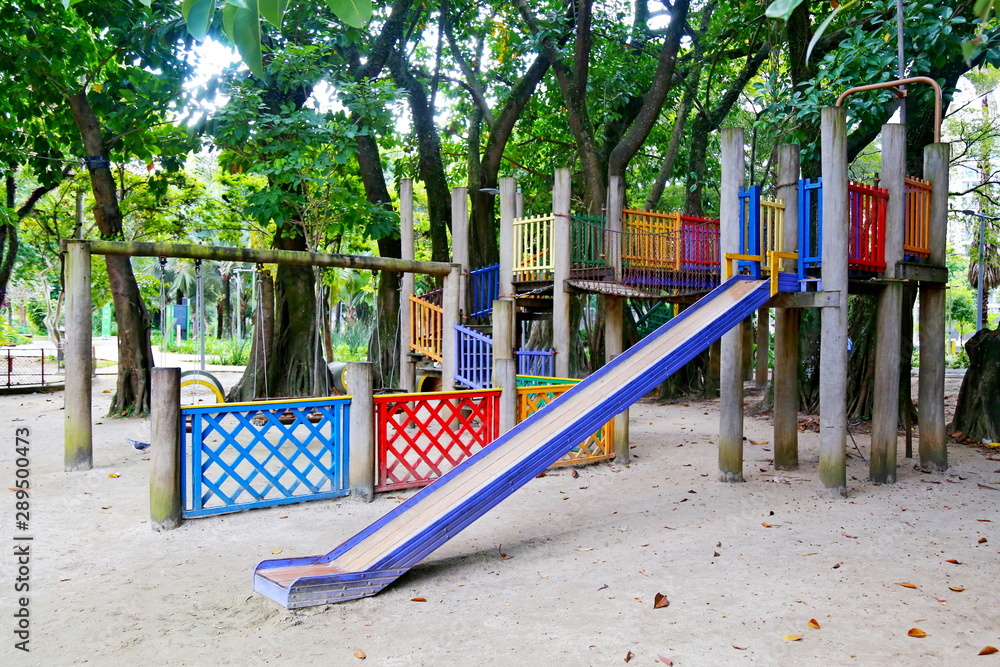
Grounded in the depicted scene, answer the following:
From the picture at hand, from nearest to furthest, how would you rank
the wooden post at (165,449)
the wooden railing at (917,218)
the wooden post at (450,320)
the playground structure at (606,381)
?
the playground structure at (606,381), the wooden post at (165,449), the wooden railing at (917,218), the wooden post at (450,320)

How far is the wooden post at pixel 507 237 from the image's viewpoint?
40.8 feet

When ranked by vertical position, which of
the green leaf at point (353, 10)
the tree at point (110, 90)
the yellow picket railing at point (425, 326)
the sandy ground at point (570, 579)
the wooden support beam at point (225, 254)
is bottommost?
the sandy ground at point (570, 579)

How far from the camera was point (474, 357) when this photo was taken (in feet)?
44.7

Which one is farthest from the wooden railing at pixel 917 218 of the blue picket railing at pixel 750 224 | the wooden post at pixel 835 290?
the blue picket railing at pixel 750 224

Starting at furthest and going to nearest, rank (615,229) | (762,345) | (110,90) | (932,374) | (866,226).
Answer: (762,345)
(110,90)
(615,229)
(932,374)
(866,226)

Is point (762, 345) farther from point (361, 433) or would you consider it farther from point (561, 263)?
point (361, 433)

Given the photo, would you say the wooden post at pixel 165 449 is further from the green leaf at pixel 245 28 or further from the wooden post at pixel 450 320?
the green leaf at pixel 245 28

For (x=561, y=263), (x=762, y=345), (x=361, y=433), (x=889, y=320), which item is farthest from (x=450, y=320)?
(x=762, y=345)

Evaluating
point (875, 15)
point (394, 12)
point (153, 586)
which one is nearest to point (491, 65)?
point (394, 12)

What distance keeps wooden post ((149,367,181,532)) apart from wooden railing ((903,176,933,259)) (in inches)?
312

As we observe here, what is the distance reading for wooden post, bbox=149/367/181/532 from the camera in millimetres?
6809

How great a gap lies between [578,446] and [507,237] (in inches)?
169

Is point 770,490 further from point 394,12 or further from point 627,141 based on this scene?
point 394,12

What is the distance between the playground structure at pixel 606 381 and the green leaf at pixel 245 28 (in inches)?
152
